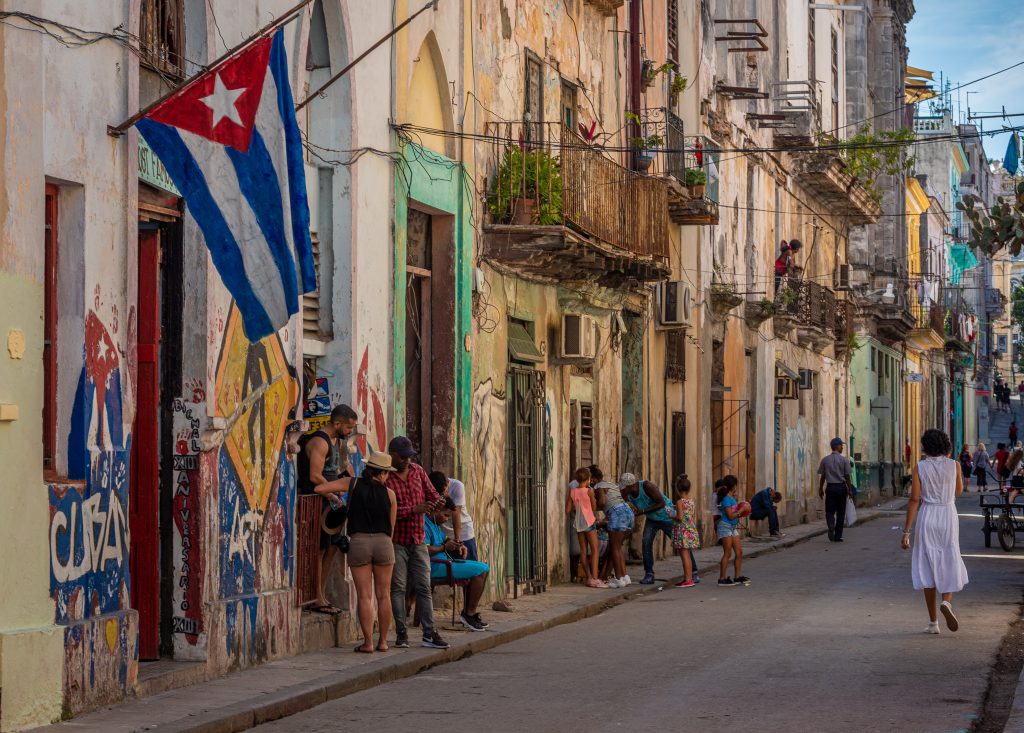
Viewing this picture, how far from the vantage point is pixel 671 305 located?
88.5 ft

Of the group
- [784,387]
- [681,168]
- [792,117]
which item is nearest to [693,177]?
[681,168]

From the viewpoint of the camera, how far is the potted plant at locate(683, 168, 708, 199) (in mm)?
27312

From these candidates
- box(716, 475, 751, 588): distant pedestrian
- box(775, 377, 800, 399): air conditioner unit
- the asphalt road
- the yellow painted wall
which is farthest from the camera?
box(775, 377, 800, 399): air conditioner unit

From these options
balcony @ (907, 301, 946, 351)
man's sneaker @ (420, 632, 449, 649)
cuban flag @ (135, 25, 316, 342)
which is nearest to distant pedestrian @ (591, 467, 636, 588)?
man's sneaker @ (420, 632, 449, 649)

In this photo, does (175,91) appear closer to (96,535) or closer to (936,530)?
(96,535)

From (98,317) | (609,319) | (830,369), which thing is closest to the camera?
(98,317)

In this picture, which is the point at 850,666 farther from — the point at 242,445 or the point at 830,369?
the point at 830,369

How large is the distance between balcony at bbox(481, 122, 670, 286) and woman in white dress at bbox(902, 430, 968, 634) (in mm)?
5336

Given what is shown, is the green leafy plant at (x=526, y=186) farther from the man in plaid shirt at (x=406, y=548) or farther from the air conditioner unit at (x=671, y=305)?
the air conditioner unit at (x=671, y=305)

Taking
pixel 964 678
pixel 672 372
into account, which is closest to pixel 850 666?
pixel 964 678

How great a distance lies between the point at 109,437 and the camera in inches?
425

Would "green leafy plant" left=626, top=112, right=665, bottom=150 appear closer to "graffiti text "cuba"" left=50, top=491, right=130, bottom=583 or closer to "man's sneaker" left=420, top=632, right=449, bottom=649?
"man's sneaker" left=420, top=632, right=449, bottom=649

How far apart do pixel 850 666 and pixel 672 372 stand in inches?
592

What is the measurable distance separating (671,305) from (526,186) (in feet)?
27.3
